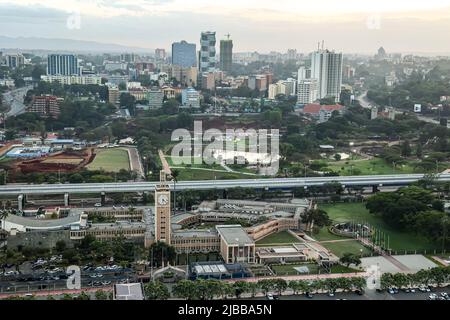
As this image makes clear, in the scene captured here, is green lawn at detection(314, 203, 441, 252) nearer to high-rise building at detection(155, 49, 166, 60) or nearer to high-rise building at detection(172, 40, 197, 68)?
high-rise building at detection(172, 40, 197, 68)

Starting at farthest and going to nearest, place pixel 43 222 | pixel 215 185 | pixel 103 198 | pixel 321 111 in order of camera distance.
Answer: pixel 321 111
pixel 215 185
pixel 103 198
pixel 43 222

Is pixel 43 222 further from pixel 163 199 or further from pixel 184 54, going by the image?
pixel 184 54

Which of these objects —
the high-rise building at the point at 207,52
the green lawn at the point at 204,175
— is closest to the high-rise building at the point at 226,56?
the high-rise building at the point at 207,52

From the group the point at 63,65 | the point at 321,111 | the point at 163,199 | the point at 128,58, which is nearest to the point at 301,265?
the point at 163,199
